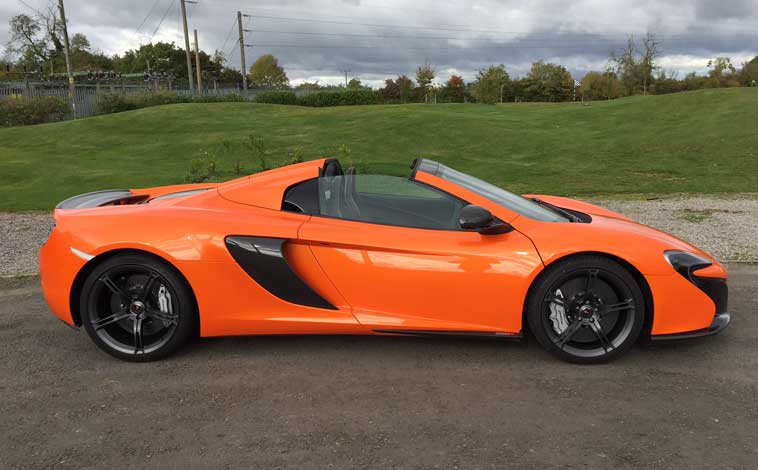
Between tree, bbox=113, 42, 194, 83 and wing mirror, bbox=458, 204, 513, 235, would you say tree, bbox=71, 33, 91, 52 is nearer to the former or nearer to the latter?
tree, bbox=113, 42, 194, 83

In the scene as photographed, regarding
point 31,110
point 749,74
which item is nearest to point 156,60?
point 31,110

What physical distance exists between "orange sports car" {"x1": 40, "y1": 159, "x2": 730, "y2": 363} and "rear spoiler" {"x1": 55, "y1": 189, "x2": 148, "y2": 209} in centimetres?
37

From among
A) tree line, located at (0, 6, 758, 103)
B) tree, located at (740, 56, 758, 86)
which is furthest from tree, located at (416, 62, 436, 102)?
tree, located at (740, 56, 758, 86)

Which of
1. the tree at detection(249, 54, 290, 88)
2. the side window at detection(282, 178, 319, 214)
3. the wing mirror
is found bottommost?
the wing mirror

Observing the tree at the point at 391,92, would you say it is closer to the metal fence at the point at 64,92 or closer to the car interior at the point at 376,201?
the metal fence at the point at 64,92

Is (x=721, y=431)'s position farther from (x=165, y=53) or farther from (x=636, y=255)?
(x=165, y=53)

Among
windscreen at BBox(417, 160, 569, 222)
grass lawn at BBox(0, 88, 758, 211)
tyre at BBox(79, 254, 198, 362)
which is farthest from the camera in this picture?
grass lawn at BBox(0, 88, 758, 211)

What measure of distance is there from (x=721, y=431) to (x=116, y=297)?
3459 millimetres

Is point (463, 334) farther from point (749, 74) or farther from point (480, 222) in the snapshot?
point (749, 74)

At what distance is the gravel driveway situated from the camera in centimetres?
646

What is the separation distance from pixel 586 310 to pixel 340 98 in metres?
36.9

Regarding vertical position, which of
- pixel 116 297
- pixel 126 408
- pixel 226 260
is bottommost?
pixel 126 408

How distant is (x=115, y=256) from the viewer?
3594 millimetres

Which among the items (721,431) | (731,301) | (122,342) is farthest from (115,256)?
(731,301)
